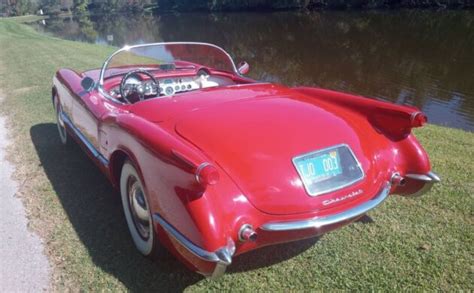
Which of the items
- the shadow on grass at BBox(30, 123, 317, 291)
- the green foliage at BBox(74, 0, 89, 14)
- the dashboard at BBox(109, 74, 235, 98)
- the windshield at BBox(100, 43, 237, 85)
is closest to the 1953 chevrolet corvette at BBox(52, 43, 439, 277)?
the shadow on grass at BBox(30, 123, 317, 291)

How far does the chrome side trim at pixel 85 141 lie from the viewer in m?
3.23

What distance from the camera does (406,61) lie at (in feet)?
49.1

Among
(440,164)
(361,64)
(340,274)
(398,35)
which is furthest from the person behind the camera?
(398,35)

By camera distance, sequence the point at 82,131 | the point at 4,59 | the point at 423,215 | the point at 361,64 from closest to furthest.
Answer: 1. the point at 423,215
2. the point at 82,131
3. the point at 4,59
4. the point at 361,64

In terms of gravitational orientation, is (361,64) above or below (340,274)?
below

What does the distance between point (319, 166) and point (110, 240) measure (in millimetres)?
1676

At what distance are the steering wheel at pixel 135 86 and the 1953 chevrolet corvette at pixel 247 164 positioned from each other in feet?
0.77

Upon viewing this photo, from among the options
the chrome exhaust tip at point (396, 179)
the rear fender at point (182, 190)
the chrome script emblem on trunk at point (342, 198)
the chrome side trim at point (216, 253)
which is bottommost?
the chrome side trim at point (216, 253)

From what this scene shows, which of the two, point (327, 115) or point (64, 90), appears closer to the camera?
point (327, 115)

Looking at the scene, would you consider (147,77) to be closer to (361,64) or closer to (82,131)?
(82,131)

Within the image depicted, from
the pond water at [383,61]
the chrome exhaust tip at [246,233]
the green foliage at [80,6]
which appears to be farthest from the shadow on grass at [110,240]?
the green foliage at [80,6]

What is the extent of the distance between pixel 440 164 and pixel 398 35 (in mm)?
19978

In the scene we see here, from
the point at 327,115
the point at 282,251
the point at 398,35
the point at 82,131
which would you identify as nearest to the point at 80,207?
the point at 82,131

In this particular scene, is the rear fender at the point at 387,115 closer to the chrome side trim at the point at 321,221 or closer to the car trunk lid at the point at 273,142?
the car trunk lid at the point at 273,142
